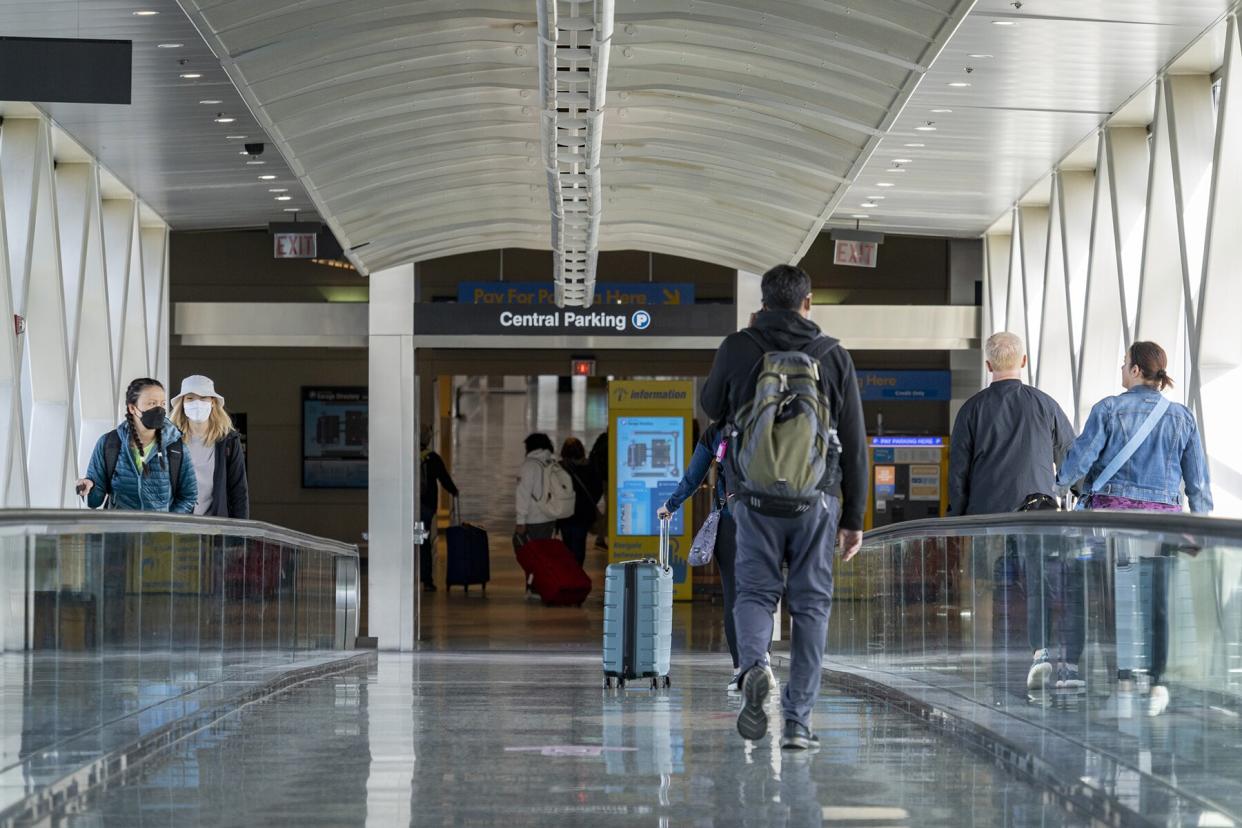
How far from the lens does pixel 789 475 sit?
5.26m

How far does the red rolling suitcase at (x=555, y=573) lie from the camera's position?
18328mm

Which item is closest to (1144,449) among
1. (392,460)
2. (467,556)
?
(392,460)

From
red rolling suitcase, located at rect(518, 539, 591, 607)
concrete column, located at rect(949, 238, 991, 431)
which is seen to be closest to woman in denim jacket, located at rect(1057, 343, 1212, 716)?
concrete column, located at rect(949, 238, 991, 431)

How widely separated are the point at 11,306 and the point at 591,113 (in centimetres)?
602

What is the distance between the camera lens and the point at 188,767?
5.17 m

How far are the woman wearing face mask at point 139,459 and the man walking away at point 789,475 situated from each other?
3163 millimetres

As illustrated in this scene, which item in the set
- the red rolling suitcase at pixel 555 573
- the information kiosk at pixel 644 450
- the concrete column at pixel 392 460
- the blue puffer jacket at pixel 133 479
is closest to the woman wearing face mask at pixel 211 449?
the blue puffer jacket at pixel 133 479

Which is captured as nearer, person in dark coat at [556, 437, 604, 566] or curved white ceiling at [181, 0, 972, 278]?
curved white ceiling at [181, 0, 972, 278]

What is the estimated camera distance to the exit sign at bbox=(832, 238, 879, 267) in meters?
16.9

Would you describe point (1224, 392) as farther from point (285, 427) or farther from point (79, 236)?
point (285, 427)

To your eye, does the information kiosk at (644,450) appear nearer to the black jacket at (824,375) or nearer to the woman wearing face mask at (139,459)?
the woman wearing face mask at (139,459)

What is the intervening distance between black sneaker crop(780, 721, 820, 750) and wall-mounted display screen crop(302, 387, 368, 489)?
19.9 m

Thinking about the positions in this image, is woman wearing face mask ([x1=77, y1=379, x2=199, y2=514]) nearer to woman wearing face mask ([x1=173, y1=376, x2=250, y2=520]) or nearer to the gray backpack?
woman wearing face mask ([x1=173, y1=376, x2=250, y2=520])

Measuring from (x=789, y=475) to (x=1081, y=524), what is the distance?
89cm
